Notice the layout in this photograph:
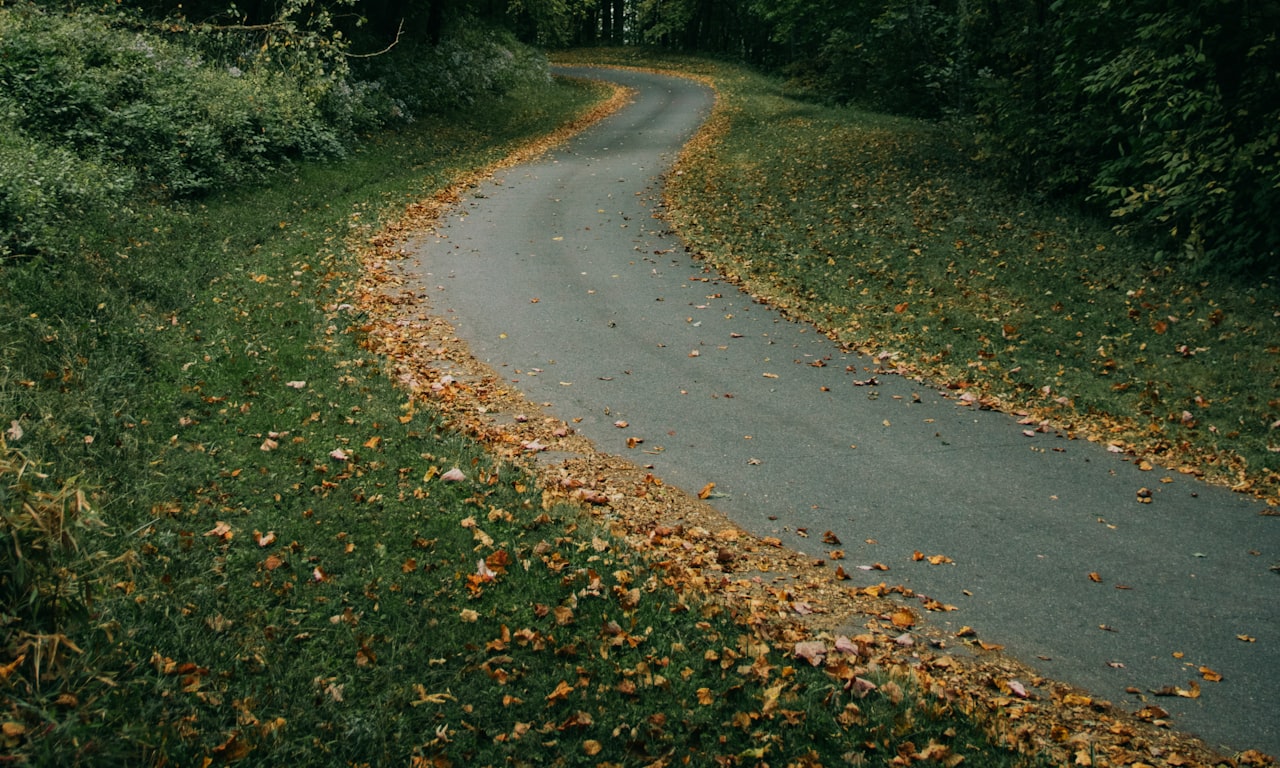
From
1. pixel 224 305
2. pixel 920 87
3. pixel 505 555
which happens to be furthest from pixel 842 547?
pixel 920 87

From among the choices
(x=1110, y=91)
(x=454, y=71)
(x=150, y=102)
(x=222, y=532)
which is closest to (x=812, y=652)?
(x=222, y=532)

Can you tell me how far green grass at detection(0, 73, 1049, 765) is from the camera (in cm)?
383

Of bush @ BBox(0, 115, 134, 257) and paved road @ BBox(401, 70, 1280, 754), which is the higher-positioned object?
bush @ BBox(0, 115, 134, 257)

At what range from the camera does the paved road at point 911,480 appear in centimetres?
547

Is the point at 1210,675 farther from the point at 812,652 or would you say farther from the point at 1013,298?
the point at 1013,298

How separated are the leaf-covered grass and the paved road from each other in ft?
2.31

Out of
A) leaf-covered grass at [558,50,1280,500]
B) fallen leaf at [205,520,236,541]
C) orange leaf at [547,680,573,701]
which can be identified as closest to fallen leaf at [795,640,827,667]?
orange leaf at [547,680,573,701]

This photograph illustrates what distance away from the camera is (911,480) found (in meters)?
7.59

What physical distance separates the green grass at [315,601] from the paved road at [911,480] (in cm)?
135

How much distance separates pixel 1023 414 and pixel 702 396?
323 cm

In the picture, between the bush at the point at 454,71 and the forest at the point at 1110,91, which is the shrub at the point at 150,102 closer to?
the forest at the point at 1110,91

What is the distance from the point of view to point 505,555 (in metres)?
5.83

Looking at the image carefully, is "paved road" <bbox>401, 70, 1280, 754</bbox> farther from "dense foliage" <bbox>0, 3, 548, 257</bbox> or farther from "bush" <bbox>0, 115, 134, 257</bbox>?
"dense foliage" <bbox>0, 3, 548, 257</bbox>

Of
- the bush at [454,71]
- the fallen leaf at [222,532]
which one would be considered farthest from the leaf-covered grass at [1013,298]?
the bush at [454,71]
